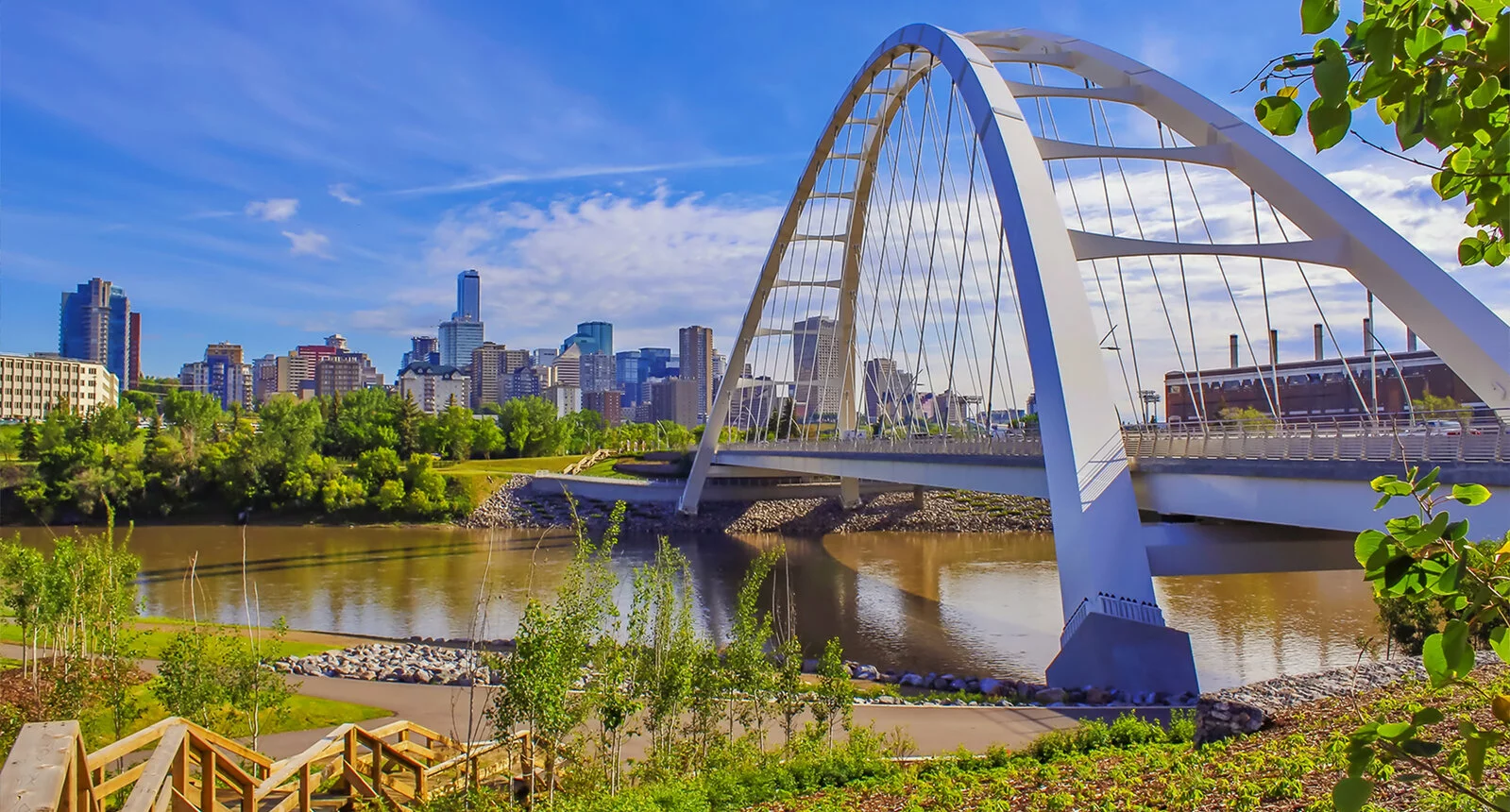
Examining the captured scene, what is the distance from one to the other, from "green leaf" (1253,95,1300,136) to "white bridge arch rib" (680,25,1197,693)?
50.6 ft

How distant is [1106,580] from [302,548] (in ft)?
135

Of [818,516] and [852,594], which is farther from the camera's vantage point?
[818,516]

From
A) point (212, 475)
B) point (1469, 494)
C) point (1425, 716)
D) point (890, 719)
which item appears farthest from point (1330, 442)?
point (212, 475)

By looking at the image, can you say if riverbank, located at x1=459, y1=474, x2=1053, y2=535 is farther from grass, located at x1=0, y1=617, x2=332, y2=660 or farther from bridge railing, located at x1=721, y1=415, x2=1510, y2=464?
grass, located at x1=0, y1=617, x2=332, y2=660

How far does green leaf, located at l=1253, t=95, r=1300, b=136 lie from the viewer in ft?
5.61

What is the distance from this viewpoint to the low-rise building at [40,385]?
12069cm

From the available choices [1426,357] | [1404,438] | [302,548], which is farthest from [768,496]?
[1404,438]

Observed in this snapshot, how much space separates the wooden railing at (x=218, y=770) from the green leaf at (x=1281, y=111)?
3673 mm

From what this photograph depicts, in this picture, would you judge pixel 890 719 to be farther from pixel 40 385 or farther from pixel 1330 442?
pixel 40 385

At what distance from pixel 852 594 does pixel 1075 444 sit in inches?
652

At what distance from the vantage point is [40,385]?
123375 mm

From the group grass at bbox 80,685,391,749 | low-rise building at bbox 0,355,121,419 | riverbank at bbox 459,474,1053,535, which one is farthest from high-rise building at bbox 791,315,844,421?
low-rise building at bbox 0,355,121,419

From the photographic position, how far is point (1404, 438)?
1455cm

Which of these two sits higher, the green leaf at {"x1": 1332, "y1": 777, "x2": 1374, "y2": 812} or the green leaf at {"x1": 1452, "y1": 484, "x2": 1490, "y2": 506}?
the green leaf at {"x1": 1452, "y1": 484, "x2": 1490, "y2": 506}
